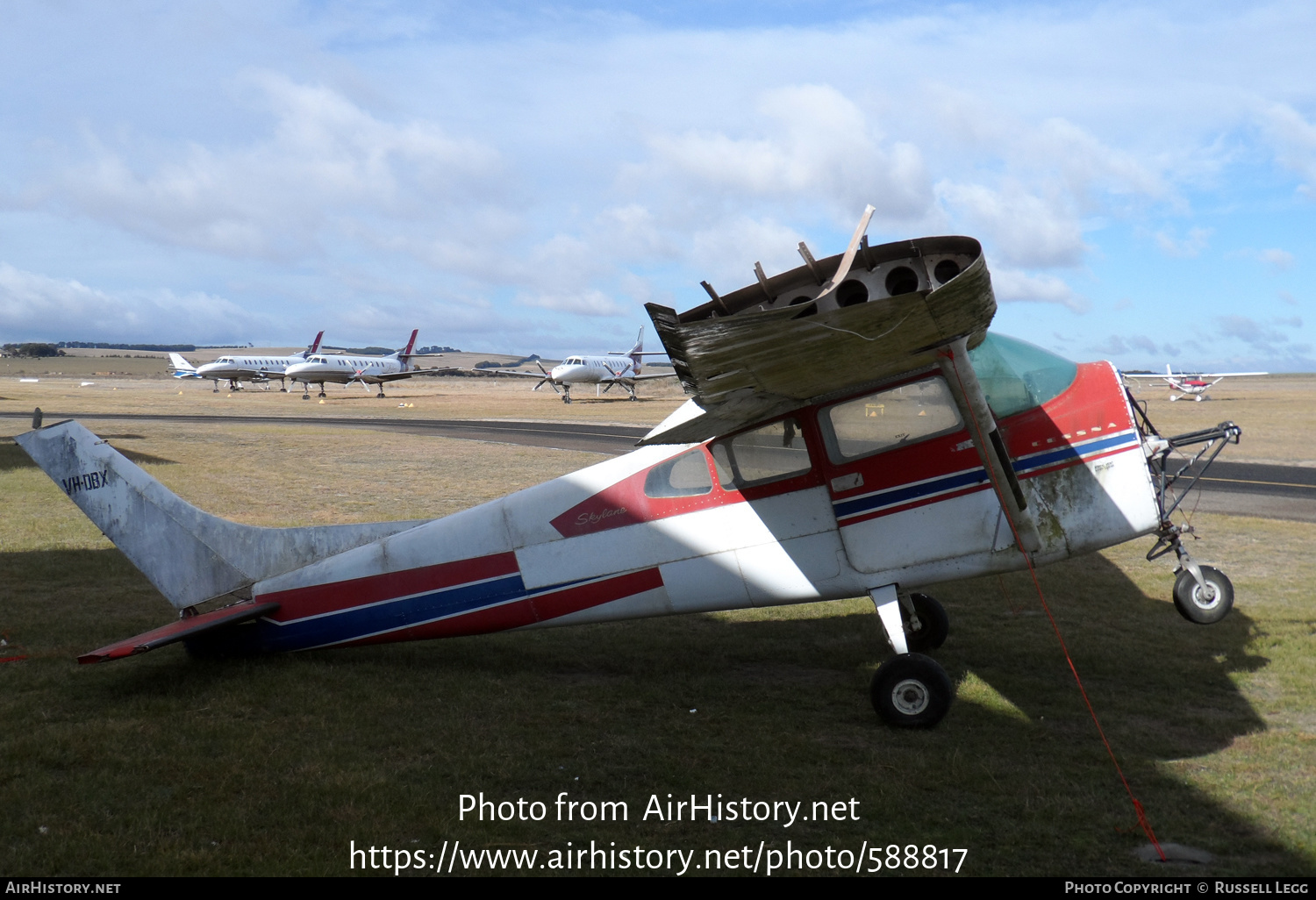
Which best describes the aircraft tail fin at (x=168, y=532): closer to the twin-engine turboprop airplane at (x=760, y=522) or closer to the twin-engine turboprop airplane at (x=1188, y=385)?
the twin-engine turboprop airplane at (x=760, y=522)

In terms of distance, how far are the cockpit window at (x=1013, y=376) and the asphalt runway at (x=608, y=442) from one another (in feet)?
23.7

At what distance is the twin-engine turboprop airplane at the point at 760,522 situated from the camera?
255 inches

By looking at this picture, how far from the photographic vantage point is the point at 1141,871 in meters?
4.36

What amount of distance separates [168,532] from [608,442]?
23.4 meters

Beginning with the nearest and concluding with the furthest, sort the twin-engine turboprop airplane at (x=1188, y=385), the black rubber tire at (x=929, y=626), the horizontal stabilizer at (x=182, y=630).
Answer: the horizontal stabilizer at (x=182, y=630) < the black rubber tire at (x=929, y=626) < the twin-engine turboprop airplane at (x=1188, y=385)

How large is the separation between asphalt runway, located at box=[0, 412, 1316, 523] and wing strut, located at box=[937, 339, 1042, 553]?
24.7 feet

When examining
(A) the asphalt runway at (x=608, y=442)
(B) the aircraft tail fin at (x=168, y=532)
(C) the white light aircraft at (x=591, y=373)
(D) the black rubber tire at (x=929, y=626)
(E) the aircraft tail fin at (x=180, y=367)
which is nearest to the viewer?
(B) the aircraft tail fin at (x=168, y=532)

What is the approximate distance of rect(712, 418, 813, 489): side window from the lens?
6.83 metres

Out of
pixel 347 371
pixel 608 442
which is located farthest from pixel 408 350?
pixel 608 442

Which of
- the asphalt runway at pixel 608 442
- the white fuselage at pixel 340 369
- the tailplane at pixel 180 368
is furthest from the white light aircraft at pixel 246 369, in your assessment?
the asphalt runway at pixel 608 442

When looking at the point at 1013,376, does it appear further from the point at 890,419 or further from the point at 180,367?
the point at 180,367

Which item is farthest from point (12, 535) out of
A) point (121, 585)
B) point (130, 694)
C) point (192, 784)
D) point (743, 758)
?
point (743, 758)

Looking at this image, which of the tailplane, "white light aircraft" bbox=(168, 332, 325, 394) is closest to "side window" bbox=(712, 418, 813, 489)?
"white light aircraft" bbox=(168, 332, 325, 394)
